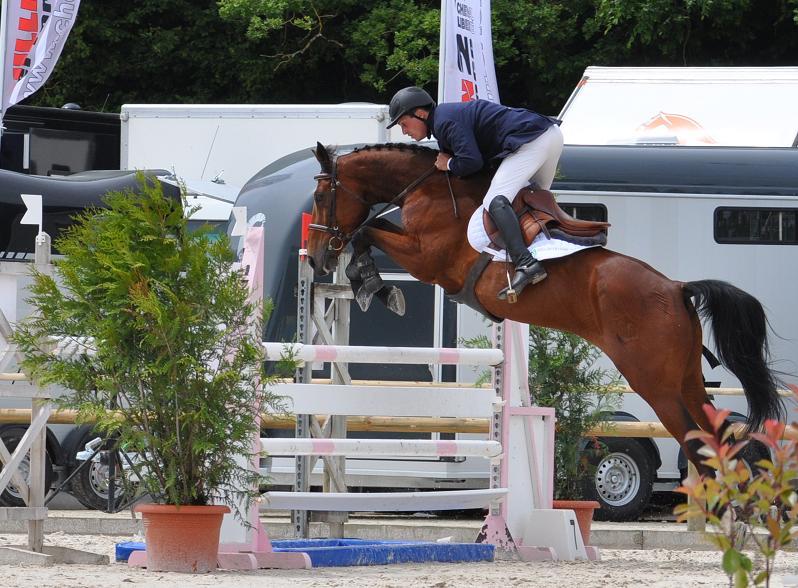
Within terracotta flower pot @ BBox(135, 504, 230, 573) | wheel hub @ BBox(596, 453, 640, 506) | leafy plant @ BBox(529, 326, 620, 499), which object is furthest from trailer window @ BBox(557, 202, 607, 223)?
terracotta flower pot @ BBox(135, 504, 230, 573)

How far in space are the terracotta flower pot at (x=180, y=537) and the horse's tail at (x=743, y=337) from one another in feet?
8.20

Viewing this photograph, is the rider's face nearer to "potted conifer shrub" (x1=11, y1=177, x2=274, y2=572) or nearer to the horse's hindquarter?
the horse's hindquarter

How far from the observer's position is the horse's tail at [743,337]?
6395 millimetres

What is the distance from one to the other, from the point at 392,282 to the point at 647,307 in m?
4.26

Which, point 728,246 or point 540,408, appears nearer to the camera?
point 540,408

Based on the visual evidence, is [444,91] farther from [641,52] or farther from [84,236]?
[641,52]

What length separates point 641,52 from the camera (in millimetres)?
18547

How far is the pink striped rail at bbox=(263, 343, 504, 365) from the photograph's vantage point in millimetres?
5834

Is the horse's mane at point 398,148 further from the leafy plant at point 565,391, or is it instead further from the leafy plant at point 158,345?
the leafy plant at point 158,345

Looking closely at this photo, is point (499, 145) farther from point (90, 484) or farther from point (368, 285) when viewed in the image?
point (90, 484)

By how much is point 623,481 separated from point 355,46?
10.3 meters

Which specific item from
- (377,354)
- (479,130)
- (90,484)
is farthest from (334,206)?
(90,484)

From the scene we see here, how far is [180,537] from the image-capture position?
5438mm

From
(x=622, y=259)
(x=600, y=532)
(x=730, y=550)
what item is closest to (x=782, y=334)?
(x=600, y=532)
